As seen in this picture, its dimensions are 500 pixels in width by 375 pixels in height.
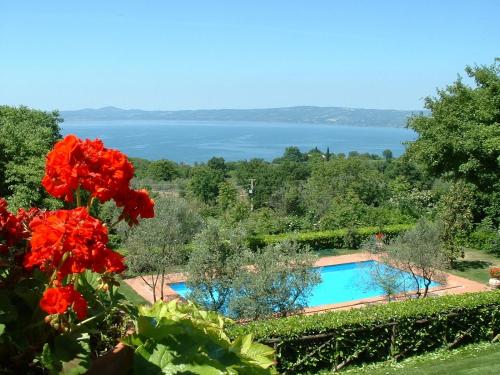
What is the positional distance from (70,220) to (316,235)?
24.4 m

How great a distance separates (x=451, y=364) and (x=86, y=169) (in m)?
9.93

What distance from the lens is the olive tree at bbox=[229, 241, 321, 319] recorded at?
12.8 meters

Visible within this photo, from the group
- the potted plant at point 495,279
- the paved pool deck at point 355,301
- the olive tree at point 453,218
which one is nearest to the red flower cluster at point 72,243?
the paved pool deck at point 355,301

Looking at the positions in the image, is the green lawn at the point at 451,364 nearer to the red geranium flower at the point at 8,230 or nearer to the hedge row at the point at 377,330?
the hedge row at the point at 377,330

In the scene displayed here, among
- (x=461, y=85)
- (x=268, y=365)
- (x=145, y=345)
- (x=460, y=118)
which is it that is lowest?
(x=268, y=365)

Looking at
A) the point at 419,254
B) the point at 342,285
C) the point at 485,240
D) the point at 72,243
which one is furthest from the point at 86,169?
the point at 485,240

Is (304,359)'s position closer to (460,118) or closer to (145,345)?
(145,345)

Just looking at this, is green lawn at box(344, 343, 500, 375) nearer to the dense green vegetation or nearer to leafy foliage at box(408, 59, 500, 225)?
the dense green vegetation

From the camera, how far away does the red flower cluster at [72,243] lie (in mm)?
1492

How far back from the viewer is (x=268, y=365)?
208 centimetres

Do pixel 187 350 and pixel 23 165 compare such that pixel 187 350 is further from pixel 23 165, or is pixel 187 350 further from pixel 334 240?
pixel 334 240

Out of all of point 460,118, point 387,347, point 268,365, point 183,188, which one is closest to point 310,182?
point 183,188

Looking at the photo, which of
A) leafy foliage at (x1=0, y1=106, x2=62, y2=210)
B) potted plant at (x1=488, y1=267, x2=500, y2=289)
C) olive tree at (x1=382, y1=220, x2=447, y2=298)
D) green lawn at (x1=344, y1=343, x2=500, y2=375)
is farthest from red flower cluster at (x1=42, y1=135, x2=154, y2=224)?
potted plant at (x1=488, y1=267, x2=500, y2=289)

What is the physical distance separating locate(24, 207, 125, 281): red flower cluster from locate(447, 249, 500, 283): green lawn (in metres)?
19.8
